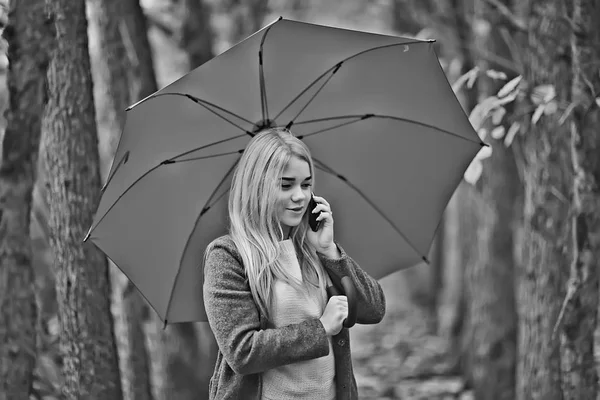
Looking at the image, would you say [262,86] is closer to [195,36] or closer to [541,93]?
[541,93]

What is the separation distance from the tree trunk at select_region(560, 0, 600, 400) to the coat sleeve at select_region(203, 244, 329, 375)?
1.80m

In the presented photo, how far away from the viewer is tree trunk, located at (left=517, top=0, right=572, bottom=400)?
17.1 ft

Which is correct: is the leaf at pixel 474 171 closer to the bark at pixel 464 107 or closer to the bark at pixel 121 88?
the bark at pixel 121 88

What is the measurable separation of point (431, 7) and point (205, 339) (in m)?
5.28

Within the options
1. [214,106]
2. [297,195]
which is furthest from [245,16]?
[297,195]

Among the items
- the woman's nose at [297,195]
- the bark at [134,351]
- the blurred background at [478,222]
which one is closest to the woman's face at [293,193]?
the woman's nose at [297,195]

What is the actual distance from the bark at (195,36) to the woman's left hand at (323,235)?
5.09 m

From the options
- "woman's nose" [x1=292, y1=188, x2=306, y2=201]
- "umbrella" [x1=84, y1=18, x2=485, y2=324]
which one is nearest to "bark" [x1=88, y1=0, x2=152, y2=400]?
"umbrella" [x1=84, y1=18, x2=485, y2=324]

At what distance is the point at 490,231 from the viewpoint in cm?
824

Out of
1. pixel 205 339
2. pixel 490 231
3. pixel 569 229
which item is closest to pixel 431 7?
pixel 490 231

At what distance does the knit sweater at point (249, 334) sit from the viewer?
9.82ft

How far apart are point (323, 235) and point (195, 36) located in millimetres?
5352

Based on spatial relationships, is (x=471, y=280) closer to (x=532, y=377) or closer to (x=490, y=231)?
(x=490, y=231)

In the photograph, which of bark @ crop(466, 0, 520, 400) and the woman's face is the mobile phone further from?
bark @ crop(466, 0, 520, 400)
